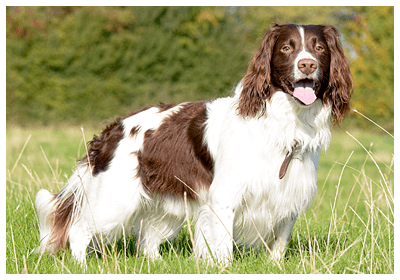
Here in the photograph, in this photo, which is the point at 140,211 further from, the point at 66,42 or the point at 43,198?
the point at 66,42

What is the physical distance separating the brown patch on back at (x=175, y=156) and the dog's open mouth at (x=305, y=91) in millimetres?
877

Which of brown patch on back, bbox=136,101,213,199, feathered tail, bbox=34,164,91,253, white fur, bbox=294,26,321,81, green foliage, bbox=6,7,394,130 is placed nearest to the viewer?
Answer: white fur, bbox=294,26,321,81

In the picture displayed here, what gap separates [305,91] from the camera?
304 cm

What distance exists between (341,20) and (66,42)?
10.5 meters

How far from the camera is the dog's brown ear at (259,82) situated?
322 centimetres

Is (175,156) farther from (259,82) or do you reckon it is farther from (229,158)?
(259,82)

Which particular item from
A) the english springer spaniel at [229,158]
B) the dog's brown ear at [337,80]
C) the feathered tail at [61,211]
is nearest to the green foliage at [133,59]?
the feathered tail at [61,211]

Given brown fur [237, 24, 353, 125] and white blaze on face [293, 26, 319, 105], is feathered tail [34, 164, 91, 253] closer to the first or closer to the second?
brown fur [237, 24, 353, 125]

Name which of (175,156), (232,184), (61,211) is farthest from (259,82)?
(61,211)

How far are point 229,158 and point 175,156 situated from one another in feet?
1.76

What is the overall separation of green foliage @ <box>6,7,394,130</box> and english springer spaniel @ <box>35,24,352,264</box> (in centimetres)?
1037

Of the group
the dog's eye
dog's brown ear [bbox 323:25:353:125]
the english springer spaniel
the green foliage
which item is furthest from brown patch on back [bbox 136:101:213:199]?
the green foliage

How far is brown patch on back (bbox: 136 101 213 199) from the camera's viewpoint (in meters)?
3.59
